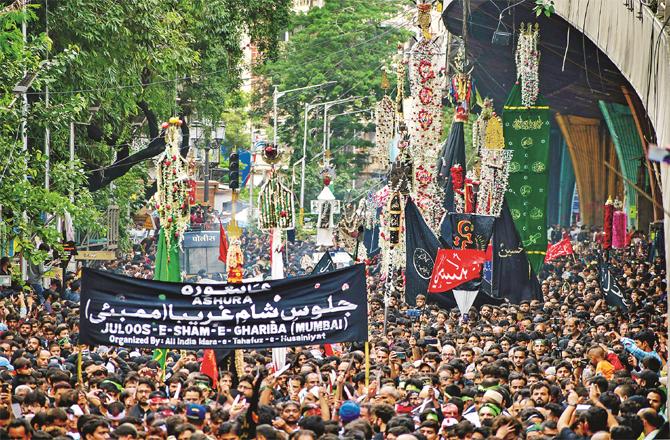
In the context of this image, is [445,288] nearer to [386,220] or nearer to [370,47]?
[386,220]

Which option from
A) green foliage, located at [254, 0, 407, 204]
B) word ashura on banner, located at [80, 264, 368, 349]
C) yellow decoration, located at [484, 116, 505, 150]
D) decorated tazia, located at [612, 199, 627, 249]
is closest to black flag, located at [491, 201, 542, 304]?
yellow decoration, located at [484, 116, 505, 150]

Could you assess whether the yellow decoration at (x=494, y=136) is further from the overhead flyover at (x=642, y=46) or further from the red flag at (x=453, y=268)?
the overhead flyover at (x=642, y=46)

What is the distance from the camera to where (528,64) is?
28453mm

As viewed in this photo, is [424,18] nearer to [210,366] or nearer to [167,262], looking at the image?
[167,262]

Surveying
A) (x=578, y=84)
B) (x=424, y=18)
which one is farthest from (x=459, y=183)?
(x=424, y=18)

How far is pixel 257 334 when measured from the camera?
44.2 feet

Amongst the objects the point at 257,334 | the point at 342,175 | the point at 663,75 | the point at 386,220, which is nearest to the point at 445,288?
the point at 386,220

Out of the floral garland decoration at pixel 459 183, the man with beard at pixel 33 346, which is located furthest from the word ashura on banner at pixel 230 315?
the floral garland decoration at pixel 459 183

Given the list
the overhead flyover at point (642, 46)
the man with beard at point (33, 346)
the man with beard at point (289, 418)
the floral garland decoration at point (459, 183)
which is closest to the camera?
the man with beard at point (289, 418)

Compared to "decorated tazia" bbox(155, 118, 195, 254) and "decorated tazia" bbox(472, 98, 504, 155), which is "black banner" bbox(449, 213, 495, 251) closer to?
"decorated tazia" bbox(472, 98, 504, 155)

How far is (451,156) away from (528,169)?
445 centimetres

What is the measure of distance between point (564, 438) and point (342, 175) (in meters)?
52.4

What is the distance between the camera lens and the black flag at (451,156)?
32.5 metres

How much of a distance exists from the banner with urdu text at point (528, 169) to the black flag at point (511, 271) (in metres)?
2.03
